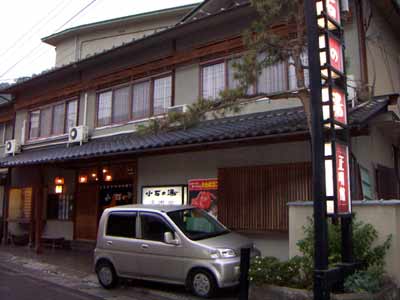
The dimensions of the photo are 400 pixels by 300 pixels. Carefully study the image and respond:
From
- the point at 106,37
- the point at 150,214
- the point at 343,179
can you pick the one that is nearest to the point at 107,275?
the point at 150,214

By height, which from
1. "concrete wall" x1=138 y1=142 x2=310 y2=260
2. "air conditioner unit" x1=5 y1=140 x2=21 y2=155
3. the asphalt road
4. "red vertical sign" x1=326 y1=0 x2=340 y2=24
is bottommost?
the asphalt road

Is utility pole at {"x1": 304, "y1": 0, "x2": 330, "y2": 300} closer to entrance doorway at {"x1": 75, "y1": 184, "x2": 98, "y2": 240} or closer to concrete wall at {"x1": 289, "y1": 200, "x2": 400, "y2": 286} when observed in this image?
concrete wall at {"x1": 289, "y1": 200, "x2": 400, "y2": 286}

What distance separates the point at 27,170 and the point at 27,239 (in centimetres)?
293

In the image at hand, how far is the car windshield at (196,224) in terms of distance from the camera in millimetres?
9430

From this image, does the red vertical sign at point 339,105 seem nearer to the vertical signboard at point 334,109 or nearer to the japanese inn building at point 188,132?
the vertical signboard at point 334,109

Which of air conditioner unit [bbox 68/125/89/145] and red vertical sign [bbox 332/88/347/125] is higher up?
air conditioner unit [bbox 68/125/89/145]

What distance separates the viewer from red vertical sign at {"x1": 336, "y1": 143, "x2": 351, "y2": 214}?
6488 millimetres

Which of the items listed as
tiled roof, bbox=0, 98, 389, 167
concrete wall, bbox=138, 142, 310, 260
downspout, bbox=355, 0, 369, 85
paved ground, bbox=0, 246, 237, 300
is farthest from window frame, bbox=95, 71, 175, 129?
downspout, bbox=355, 0, 369, 85

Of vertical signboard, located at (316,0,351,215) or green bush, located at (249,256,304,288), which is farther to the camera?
green bush, located at (249,256,304,288)

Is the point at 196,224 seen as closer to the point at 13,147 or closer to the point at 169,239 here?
the point at 169,239

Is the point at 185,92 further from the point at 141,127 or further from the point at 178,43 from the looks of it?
the point at 141,127

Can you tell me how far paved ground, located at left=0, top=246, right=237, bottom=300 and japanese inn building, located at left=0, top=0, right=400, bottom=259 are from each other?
244 cm

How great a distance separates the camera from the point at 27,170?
64.2 feet

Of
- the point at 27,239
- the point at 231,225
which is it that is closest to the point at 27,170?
the point at 27,239
